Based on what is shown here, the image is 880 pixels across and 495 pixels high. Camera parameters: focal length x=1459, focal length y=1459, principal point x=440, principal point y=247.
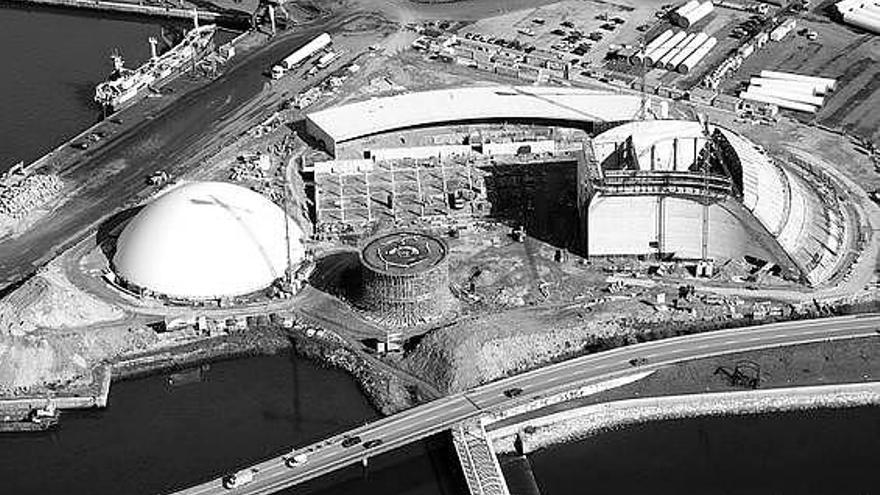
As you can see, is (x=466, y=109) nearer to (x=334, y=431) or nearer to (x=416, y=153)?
(x=416, y=153)

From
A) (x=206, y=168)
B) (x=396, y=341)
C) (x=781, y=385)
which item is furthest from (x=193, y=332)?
(x=781, y=385)

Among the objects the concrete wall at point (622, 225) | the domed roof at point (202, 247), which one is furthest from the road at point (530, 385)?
the domed roof at point (202, 247)

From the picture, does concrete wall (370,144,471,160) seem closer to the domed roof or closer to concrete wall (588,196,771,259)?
the domed roof

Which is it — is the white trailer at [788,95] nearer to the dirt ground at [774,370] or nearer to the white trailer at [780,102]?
the white trailer at [780,102]

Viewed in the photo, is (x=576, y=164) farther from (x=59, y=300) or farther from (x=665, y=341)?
(x=59, y=300)

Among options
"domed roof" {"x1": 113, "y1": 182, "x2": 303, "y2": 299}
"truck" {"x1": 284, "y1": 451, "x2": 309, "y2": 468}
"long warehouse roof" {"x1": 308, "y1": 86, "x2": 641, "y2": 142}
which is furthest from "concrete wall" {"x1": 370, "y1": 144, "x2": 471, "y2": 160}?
"truck" {"x1": 284, "y1": 451, "x2": 309, "y2": 468}

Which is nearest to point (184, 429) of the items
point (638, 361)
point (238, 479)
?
point (238, 479)

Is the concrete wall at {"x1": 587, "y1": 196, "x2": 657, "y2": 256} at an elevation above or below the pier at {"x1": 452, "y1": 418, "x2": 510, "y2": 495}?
→ above
